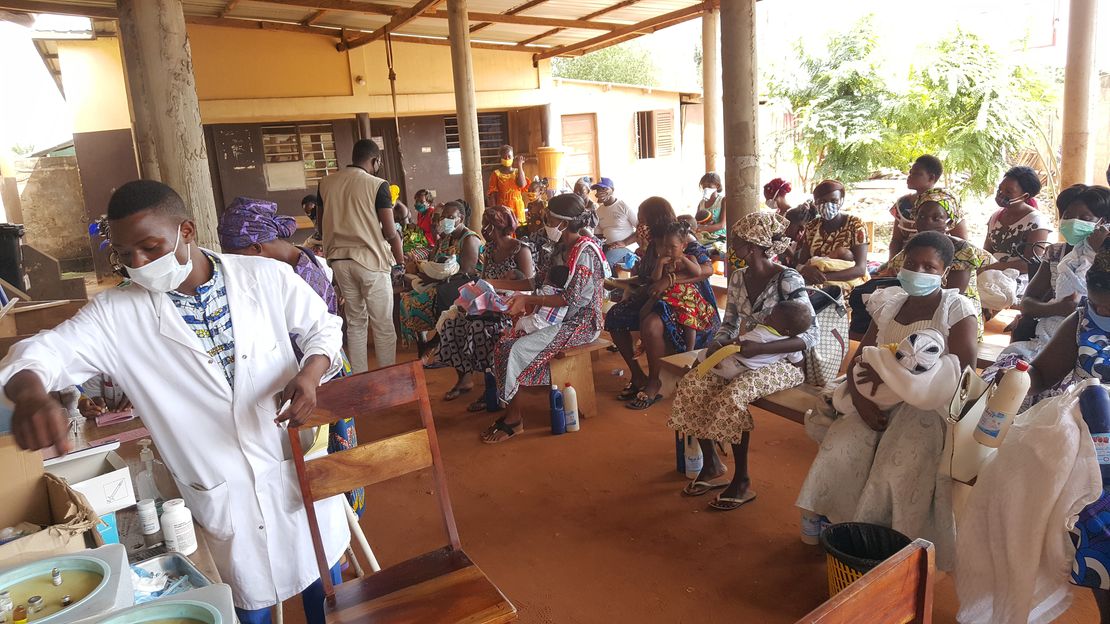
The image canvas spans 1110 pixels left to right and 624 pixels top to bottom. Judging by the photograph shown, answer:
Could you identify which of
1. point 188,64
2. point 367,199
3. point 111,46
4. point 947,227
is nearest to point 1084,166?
point 947,227

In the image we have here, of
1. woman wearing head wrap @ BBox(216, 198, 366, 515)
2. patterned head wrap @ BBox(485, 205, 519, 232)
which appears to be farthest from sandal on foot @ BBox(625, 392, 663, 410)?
woman wearing head wrap @ BBox(216, 198, 366, 515)

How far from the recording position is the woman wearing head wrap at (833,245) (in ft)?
17.7

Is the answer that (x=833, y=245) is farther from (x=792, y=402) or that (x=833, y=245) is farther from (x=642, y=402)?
(x=792, y=402)

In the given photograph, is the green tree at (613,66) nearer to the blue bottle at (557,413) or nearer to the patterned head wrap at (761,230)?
the blue bottle at (557,413)

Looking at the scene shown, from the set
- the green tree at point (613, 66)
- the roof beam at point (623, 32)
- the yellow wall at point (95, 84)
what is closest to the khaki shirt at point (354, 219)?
the roof beam at point (623, 32)

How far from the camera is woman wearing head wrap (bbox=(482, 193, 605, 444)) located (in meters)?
4.88

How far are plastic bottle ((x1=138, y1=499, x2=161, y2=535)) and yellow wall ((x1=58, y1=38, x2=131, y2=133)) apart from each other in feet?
39.5

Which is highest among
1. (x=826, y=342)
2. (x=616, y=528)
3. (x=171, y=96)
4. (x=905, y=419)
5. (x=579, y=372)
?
(x=171, y=96)

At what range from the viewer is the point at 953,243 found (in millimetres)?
3748

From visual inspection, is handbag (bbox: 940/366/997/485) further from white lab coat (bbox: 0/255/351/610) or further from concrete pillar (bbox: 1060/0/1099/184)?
concrete pillar (bbox: 1060/0/1099/184)

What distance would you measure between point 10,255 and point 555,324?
4522 millimetres

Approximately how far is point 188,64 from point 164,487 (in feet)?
9.34

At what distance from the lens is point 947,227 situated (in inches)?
183

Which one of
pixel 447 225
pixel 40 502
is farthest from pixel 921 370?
pixel 447 225
